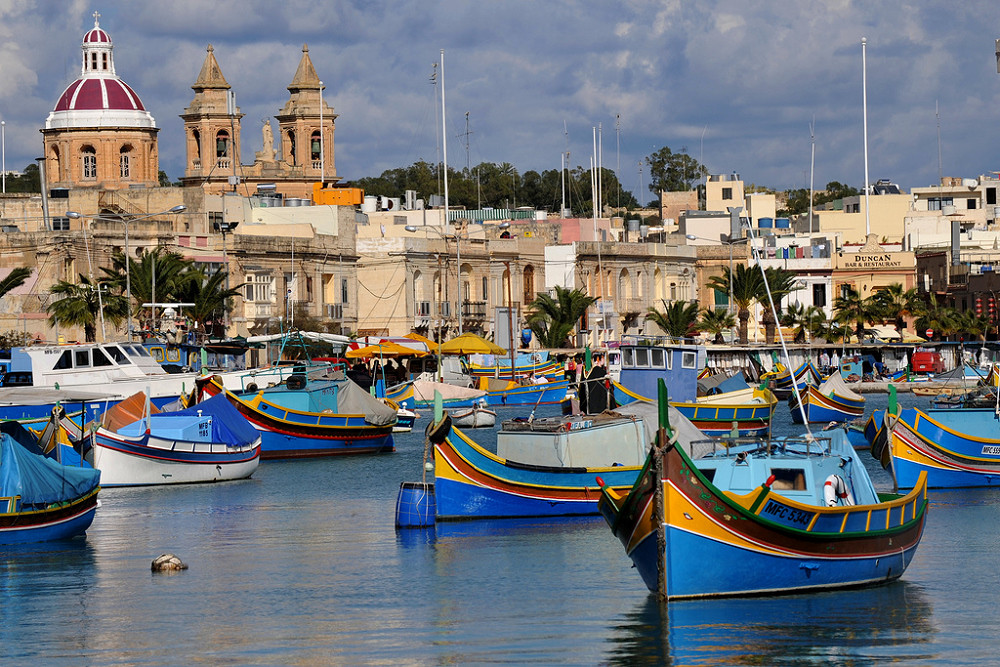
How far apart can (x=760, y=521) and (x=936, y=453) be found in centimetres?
1681

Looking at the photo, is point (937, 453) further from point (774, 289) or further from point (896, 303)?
point (896, 303)

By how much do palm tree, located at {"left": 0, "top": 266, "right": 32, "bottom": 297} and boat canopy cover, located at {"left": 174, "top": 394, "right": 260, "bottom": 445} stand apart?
26.1 m

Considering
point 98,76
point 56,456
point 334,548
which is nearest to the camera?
point 334,548

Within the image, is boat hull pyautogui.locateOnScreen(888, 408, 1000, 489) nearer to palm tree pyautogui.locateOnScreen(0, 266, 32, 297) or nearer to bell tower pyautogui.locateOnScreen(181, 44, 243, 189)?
palm tree pyautogui.locateOnScreen(0, 266, 32, 297)

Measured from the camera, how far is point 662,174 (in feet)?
548

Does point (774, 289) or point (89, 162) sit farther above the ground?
point (89, 162)

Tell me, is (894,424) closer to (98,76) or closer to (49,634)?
(49,634)

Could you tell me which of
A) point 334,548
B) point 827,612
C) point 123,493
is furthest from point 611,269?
point 827,612

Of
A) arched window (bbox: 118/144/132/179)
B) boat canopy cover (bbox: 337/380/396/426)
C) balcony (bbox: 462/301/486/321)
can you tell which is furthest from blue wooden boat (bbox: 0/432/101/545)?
arched window (bbox: 118/144/132/179)

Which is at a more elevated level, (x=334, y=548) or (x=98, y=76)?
(x=98, y=76)

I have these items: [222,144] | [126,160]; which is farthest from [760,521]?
[222,144]

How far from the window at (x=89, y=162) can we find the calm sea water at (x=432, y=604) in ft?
220

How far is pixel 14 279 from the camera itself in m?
67.8

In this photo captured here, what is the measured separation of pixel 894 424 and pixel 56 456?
18.2 m
